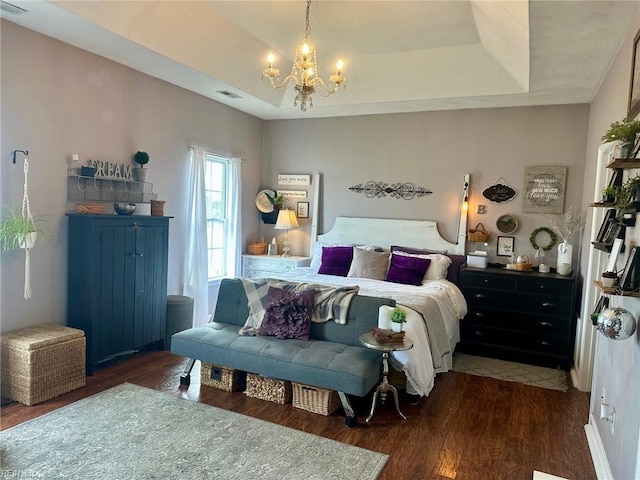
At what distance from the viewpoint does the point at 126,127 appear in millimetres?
4168

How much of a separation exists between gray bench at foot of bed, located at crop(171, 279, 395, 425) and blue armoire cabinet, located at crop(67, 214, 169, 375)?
2.39 feet

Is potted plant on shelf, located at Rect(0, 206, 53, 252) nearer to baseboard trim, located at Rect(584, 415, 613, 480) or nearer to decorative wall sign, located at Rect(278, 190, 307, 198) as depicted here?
decorative wall sign, located at Rect(278, 190, 307, 198)

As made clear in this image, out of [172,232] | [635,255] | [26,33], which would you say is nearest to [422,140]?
[172,232]

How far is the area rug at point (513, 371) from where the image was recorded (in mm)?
3902

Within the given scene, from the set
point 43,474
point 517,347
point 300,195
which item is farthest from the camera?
point 300,195

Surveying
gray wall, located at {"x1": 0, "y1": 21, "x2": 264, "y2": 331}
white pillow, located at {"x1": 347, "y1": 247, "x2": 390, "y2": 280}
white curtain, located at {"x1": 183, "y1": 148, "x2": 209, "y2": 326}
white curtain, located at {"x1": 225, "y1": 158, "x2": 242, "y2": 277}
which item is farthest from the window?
white pillow, located at {"x1": 347, "y1": 247, "x2": 390, "y2": 280}

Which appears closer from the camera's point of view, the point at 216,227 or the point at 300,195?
the point at 216,227

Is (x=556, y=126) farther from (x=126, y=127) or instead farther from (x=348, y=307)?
(x=126, y=127)

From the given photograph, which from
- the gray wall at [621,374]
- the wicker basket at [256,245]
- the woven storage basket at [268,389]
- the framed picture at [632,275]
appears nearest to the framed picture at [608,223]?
the gray wall at [621,374]

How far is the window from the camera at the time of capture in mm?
5405

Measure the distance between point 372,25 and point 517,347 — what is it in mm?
3443

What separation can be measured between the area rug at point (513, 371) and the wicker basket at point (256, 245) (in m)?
2.88

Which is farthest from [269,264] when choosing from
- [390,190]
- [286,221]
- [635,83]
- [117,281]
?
[635,83]

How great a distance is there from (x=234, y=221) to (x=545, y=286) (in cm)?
367
